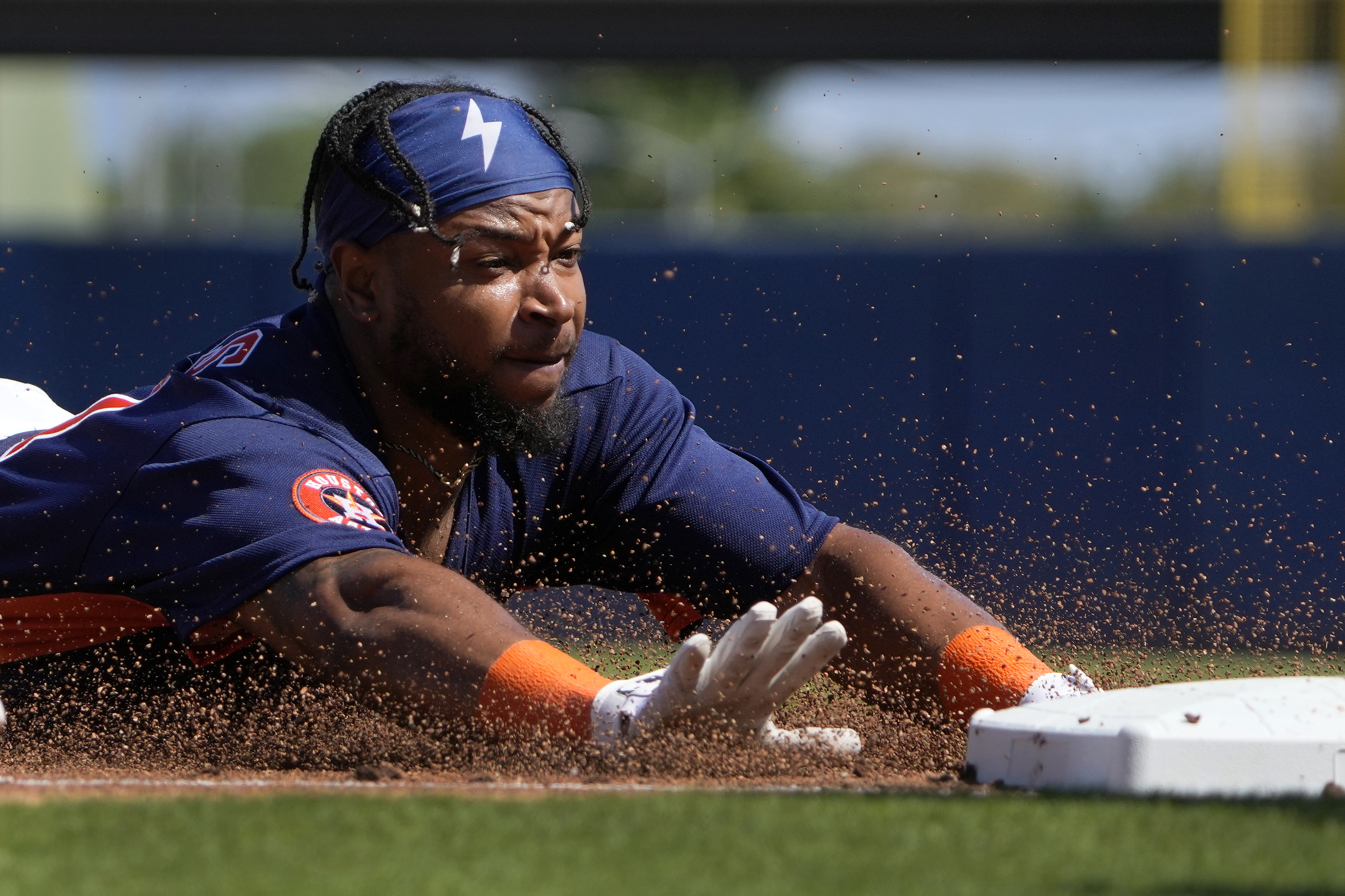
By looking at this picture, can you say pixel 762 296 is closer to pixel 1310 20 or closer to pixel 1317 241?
pixel 1317 241

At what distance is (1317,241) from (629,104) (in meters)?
48.5

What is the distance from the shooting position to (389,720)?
3.38 m

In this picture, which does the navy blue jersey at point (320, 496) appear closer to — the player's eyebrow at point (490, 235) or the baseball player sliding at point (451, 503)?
the baseball player sliding at point (451, 503)

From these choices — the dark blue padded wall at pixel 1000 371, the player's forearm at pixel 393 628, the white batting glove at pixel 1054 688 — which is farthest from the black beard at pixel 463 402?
the dark blue padded wall at pixel 1000 371

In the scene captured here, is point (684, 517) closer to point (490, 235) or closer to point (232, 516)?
point (490, 235)

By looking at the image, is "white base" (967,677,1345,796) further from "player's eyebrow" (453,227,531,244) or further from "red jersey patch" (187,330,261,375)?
"red jersey patch" (187,330,261,375)

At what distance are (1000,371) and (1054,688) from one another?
3.88m

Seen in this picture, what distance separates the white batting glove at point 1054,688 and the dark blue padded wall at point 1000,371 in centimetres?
341

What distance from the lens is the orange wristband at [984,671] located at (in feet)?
12.2

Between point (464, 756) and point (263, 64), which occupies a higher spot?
point (263, 64)

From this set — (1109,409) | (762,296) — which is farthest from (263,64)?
(1109,409)

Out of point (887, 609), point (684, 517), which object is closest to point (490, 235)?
point (684, 517)

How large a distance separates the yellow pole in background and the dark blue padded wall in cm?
165

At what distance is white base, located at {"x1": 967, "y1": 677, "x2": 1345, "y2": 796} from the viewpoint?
2785 mm
